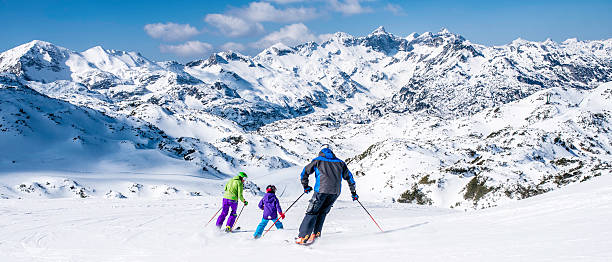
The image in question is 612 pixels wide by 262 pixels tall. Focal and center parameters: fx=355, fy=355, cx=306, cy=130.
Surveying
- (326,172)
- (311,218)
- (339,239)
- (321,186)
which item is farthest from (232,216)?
(326,172)

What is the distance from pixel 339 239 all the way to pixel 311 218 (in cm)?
112

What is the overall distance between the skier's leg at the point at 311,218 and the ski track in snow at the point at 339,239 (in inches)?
16.5

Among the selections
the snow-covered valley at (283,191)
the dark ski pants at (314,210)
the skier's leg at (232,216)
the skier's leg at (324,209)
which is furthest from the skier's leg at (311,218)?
the skier's leg at (232,216)

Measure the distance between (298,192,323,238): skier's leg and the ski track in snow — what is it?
42 cm

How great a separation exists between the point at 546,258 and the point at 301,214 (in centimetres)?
1226

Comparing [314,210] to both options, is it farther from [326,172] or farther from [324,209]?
[326,172]

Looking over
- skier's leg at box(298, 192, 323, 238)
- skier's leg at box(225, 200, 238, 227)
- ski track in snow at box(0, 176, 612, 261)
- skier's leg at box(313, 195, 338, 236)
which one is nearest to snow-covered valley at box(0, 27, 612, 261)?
ski track in snow at box(0, 176, 612, 261)

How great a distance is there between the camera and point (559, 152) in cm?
5159

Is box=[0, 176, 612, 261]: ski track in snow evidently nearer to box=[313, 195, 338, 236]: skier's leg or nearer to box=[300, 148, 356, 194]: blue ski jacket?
box=[313, 195, 338, 236]: skier's leg

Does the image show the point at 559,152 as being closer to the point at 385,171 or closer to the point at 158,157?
the point at 385,171

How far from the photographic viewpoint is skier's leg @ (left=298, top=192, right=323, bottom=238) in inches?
349

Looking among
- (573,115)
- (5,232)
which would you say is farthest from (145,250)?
(573,115)

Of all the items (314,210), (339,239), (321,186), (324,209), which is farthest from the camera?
(339,239)

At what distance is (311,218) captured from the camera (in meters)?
8.92
